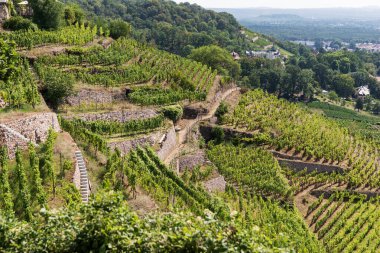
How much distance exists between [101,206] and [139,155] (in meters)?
16.8

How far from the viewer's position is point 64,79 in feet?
96.7

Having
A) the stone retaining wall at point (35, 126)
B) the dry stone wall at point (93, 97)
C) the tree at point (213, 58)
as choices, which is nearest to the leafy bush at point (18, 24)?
the dry stone wall at point (93, 97)

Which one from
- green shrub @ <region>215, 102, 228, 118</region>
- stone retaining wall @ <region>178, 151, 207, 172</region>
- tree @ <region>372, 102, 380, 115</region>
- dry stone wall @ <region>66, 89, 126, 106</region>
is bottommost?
tree @ <region>372, 102, 380, 115</region>

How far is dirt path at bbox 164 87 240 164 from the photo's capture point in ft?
104

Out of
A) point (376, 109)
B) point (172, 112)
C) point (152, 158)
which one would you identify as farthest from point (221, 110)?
point (376, 109)

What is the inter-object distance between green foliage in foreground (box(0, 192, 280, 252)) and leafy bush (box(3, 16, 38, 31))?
3168 cm

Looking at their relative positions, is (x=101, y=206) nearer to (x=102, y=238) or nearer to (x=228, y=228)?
(x=102, y=238)

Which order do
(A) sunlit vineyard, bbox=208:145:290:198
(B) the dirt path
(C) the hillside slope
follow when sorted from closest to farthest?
(A) sunlit vineyard, bbox=208:145:290:198, (B) the dirt path, (C) the hillside slope

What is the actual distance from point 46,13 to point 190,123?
18163mm

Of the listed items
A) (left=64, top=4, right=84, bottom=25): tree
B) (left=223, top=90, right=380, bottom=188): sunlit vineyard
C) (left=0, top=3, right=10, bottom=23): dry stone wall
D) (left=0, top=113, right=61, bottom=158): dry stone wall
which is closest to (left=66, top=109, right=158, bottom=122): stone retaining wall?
(left=0, top=113, right=61, bottom=158): dry stone wall

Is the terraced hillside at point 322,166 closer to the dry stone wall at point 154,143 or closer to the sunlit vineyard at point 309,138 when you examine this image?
the sunlit vineyard at point 309,138

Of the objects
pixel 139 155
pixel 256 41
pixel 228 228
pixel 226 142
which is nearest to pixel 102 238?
pixel 228 228

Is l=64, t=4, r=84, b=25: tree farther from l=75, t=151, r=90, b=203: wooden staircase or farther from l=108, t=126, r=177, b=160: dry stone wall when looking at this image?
l=75, t=151, r=90, b=203: wooden staircase

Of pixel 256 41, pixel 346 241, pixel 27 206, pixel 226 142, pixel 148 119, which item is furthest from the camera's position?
pixel 256 41
